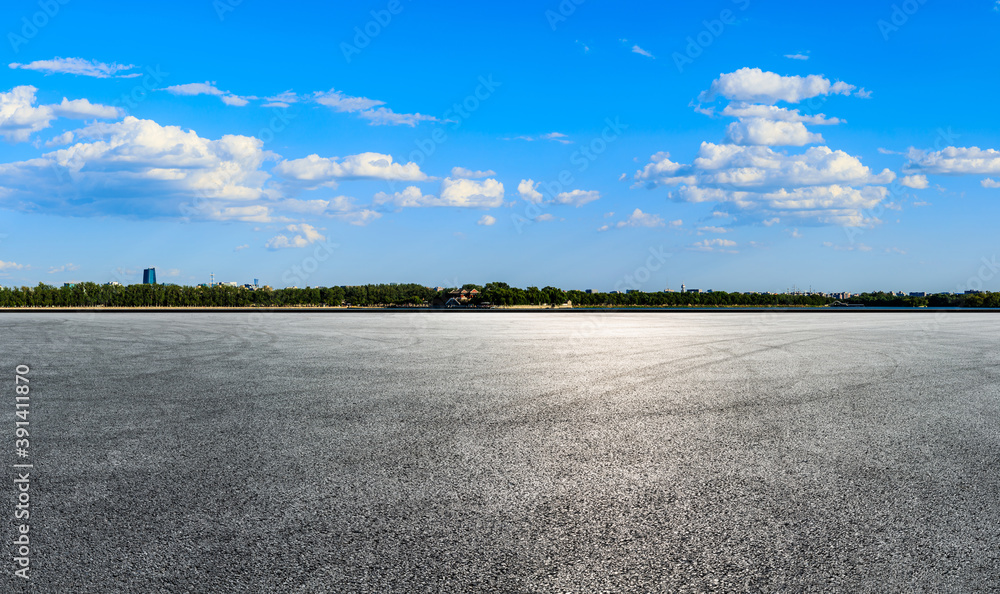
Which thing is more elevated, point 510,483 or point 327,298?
point 327,298

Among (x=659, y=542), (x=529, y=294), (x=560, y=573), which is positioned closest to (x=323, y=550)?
(x=560, y=573)

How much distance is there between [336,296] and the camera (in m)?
95.8

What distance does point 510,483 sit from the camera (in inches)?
245

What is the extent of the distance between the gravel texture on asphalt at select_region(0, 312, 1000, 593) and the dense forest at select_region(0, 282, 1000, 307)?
66.5m

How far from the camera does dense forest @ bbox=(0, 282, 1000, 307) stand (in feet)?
271

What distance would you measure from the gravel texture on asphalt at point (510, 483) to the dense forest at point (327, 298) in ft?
218

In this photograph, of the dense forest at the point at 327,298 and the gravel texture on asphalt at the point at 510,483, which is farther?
the dense forest at the point at 327,298

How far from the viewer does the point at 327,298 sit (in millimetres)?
94875

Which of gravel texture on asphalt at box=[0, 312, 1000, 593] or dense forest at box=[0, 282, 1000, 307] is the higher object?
dense forest at box=[0, 282, 1000, 307]

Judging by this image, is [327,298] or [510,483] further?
[327,298]

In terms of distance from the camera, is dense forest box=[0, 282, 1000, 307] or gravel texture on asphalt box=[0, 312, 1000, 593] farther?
dense forest box=[0, 282, 1000, 307]

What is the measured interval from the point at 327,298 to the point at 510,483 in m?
91.8

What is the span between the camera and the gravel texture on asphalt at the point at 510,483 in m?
4.41

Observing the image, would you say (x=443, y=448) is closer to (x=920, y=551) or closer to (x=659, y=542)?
(x=659, y=542)
